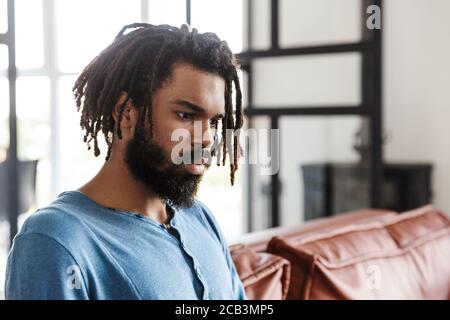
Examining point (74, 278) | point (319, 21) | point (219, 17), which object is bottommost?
point (74, 278)

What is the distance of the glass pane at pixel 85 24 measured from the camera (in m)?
1.84

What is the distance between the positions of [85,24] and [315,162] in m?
2.15

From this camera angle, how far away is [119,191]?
0.87m

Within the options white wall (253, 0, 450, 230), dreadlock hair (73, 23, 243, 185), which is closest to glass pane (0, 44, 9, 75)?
dreadlock hair (73, 23, 243, 185)

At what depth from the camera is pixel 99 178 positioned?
0.87 meters

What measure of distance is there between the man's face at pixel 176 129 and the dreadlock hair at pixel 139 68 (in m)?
0.02

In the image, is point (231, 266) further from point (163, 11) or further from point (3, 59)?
point (163, 11)

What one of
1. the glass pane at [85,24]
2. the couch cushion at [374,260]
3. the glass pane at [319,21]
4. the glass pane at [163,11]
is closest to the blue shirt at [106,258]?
the couch cushion at [374,260]

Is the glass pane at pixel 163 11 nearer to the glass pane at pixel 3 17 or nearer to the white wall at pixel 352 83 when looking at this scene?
the glass pane at pixel 3 17

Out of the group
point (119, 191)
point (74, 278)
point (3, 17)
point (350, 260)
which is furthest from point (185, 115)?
point (3, 17)

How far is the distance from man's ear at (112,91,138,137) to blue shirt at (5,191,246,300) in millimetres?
137

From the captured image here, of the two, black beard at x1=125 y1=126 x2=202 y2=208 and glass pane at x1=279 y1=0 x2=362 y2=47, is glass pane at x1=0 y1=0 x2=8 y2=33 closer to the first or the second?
black beard at x1=125 y1=126 x2=202 y2=208

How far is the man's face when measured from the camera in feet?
2.85
